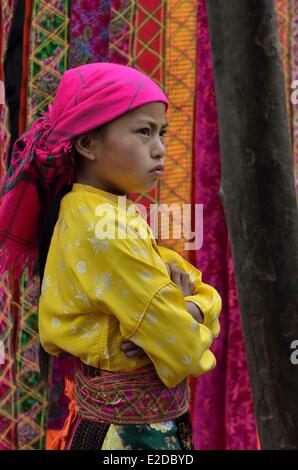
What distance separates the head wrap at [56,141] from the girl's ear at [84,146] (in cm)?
2

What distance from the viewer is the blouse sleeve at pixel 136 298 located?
135cm

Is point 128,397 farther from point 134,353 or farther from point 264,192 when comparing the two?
point 264,192

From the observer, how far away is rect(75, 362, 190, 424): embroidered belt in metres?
1.42

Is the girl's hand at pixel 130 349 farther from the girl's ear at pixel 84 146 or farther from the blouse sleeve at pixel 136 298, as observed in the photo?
the girl's ear at pixel 84 146

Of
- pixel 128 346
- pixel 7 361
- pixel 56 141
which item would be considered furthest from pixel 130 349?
pixel 7 361

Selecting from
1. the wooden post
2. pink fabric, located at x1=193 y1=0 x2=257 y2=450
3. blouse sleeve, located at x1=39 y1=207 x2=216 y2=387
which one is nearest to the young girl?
blouse sleeve, located at x1=39 y1=207 x2=216 y2=387

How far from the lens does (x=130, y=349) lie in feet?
4.55

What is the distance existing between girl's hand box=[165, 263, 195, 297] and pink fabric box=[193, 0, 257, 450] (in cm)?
101

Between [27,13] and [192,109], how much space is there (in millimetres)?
622

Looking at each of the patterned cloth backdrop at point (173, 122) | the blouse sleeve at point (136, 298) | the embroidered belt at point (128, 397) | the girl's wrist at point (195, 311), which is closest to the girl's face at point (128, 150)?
the blouse sleeve at point (136, 298)

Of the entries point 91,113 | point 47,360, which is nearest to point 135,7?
point 91,113

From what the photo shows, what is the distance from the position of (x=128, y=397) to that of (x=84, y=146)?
48 cm

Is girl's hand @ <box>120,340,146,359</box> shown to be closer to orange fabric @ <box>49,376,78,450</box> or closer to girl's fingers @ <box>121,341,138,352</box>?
girl's fingers @ <box>121,341,138,352</box>

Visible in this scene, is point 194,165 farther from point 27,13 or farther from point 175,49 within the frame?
point 27,13
